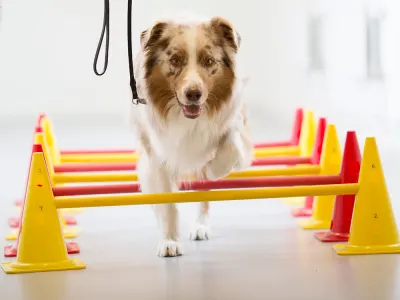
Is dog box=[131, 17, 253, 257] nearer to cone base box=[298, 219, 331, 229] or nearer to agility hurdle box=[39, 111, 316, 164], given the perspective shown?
cone base box=[298, 219, 331, 229]

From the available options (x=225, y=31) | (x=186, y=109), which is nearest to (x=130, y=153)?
(x=186, y=109)

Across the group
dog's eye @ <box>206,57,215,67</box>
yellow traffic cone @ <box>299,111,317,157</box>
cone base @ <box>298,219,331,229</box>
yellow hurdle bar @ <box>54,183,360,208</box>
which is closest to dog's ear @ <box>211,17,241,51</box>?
dog's eye @ <box>206,57,215,67</box>

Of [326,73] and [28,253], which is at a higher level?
[326,73]

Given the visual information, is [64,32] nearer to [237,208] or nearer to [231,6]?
[231,6]

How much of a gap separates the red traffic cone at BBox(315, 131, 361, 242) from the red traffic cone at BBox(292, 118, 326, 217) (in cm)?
60

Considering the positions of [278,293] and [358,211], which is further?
[358,211]

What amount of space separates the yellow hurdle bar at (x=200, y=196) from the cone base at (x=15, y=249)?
Result: 38 cm

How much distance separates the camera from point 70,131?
9719 mm

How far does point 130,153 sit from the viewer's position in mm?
4957

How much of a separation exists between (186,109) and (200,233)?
80 centimetres

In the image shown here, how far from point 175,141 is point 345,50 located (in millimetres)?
5013

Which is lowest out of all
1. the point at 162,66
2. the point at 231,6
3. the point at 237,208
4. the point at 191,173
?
the point at 237,208

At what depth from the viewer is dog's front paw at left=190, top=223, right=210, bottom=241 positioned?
424 centimetres

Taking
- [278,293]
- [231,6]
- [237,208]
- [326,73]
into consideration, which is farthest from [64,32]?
[278,293]
